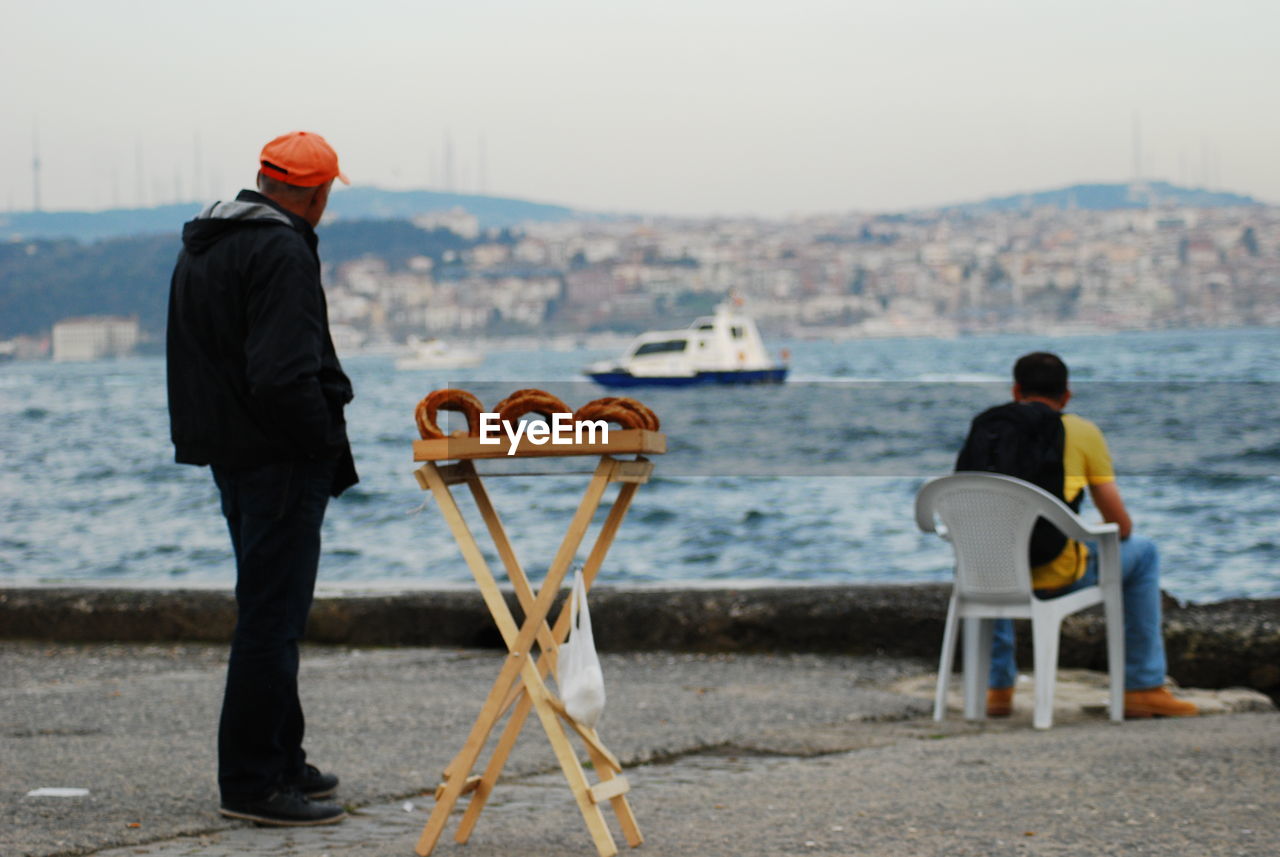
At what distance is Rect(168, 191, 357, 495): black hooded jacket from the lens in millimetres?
4113

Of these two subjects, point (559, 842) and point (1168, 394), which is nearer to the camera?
point (559, 842)

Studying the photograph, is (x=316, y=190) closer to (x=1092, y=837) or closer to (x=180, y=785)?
(x=180, y=785)

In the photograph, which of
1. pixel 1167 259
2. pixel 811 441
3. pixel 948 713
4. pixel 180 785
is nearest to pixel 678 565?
pixel 948 713

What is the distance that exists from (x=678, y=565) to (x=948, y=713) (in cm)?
1270

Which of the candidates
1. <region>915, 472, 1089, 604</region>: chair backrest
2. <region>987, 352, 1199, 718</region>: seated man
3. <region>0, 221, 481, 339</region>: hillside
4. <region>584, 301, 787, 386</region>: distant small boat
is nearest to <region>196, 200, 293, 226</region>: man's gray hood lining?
<region>915, 472, 1089, 604</region>: chair backrest

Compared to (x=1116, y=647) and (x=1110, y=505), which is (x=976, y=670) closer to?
(x=1116, y=647)

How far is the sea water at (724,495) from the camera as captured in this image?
18.6 meters

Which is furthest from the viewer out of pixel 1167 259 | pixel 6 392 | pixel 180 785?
pixel 1167 259

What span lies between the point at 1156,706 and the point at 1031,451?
1.03 m

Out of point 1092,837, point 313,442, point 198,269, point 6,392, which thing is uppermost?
point 198,269

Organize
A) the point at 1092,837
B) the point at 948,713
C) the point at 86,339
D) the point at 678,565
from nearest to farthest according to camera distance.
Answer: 1. the point at 1092,837
2. the point at 948,713
3. the point at 678,565
4. the point at 86,339

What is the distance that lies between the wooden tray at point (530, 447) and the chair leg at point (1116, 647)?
2.83 metres

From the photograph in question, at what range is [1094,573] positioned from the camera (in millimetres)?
6203

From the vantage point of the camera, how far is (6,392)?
99.4 metres
